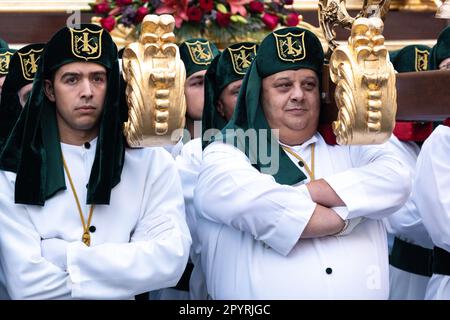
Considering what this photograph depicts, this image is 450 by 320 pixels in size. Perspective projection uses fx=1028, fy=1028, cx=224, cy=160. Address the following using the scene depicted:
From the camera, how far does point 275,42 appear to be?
4434mm

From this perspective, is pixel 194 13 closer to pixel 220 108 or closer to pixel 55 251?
pixel 220 108

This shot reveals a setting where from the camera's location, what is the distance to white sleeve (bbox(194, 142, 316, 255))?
4109 mm

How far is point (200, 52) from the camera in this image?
230 inches

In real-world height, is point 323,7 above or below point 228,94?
above

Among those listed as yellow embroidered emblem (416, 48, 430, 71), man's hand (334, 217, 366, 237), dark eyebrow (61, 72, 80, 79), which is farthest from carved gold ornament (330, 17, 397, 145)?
yellow embroidered emblem (416, 48, 430, 71)

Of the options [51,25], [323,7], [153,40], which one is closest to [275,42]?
[323,7]

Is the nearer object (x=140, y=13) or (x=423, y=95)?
(x=423, y=95)

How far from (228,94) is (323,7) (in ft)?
2.80

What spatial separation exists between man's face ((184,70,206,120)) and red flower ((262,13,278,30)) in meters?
1.20

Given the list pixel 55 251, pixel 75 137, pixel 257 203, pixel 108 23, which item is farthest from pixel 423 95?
pixel 108 23

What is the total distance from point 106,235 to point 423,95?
1396 millimetres

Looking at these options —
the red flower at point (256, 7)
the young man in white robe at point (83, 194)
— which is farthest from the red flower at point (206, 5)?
the young man in white robe at point (83, 194)

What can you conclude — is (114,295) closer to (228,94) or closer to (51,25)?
(228,94)
